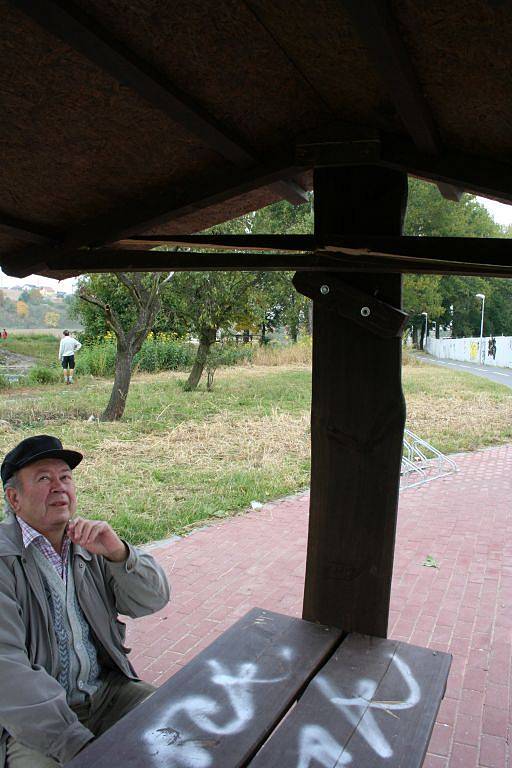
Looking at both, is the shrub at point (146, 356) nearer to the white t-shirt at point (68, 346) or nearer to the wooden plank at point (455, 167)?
the white t-shirt at point (68, 346)

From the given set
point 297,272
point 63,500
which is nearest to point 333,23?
point 297,272

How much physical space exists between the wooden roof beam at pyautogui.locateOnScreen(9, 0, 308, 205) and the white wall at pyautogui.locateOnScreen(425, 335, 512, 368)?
39474mm

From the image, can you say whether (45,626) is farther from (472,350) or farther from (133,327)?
(472,350)

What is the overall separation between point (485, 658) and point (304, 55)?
3664 mm

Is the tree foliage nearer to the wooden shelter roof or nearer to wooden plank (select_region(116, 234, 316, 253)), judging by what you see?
wooden plank (select_region(116, 234, 316, 253))

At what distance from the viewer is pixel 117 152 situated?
2367mm

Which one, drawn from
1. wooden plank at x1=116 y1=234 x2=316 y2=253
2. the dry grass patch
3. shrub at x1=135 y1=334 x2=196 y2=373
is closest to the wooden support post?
wooden plank at x1=116 y1=234 x2=316 y2=253

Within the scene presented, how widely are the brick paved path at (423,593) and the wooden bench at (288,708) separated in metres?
1.12

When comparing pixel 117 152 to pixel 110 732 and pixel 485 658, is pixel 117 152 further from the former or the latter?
pixel 485 658

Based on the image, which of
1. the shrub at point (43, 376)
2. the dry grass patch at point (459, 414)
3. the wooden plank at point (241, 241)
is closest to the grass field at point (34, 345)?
the shrub at point (43, 376)

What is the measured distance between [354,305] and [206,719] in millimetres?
1498

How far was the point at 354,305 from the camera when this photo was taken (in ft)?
7.94

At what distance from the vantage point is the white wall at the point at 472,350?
133 feet

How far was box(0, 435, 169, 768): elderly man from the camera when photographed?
1974mm
